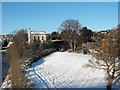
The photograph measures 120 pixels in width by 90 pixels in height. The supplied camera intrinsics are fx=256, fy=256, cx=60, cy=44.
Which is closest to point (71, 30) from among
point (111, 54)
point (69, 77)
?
point (69, 77)

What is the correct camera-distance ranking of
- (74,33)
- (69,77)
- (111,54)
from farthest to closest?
(74,33), (69,77), (111,54)

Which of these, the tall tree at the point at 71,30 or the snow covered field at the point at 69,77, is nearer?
the snow covered field at the point at 69,77

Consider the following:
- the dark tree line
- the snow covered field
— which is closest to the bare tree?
the snow covered field

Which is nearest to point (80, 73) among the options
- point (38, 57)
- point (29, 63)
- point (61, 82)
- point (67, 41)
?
point (61, 82)

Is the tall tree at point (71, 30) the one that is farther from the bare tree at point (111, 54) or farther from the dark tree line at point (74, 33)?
the bare tree at point (111, 54)

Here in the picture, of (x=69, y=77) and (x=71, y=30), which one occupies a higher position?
(x=71, y=30)

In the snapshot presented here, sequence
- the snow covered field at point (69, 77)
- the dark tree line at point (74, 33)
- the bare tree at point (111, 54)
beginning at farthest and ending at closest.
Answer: the dark tree line at point (74, 33) < the snow covered field at point (69, 77) < the bare tree at point (111, 54)

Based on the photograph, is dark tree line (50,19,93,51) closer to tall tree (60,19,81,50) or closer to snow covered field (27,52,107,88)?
tall tree (60,19,81,50)

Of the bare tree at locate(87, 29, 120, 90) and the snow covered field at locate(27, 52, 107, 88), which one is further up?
the bare tree at locate(87, 29, 120, 90)

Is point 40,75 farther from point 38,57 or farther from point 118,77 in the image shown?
point 38,57

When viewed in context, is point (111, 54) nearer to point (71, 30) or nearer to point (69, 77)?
point (69, 77)

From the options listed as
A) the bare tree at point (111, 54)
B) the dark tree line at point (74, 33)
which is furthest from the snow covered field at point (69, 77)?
the dark tree line at point (74, 33)

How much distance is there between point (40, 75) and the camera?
33.7ft

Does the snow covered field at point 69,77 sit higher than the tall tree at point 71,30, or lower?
lower
